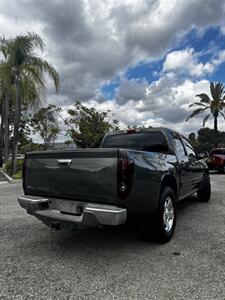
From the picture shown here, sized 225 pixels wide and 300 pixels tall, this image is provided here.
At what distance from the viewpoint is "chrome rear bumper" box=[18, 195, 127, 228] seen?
3.22m

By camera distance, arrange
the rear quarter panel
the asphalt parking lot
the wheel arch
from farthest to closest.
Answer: the wheel arch < the rear quarter panel < the asphalt parking lot

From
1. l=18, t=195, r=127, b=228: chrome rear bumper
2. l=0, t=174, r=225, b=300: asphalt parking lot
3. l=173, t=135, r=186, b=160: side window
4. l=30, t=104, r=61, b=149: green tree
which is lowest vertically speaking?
l=0, t=174, r=225, b=300: asphalt parking lot

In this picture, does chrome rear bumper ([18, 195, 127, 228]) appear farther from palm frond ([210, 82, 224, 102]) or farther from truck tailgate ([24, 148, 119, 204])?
palm frond ([210, 82, 224, 102])

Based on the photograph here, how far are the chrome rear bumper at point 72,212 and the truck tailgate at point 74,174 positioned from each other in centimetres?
9

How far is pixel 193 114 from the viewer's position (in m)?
26.5

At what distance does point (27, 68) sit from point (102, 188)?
13.2 meters

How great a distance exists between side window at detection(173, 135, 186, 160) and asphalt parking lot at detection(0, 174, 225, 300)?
129 centimetres

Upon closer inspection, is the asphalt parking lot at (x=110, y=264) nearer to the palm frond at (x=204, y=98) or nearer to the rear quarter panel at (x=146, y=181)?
the rear quarter panel at (x=146, y=181)

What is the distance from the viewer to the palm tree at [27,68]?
47.2 feet

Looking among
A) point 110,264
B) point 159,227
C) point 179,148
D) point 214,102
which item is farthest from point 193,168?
point 214,102

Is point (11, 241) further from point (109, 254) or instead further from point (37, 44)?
point (37, 44)

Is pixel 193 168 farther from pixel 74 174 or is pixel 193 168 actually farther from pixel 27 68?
pixel 27 68

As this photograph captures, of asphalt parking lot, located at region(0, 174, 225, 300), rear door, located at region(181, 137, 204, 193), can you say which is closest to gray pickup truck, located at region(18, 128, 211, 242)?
asphalt parking lot, located at region(0, 174, 225, 300)

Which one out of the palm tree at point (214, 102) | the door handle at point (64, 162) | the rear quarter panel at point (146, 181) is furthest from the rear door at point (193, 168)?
the palm tree at point (214, 102)
